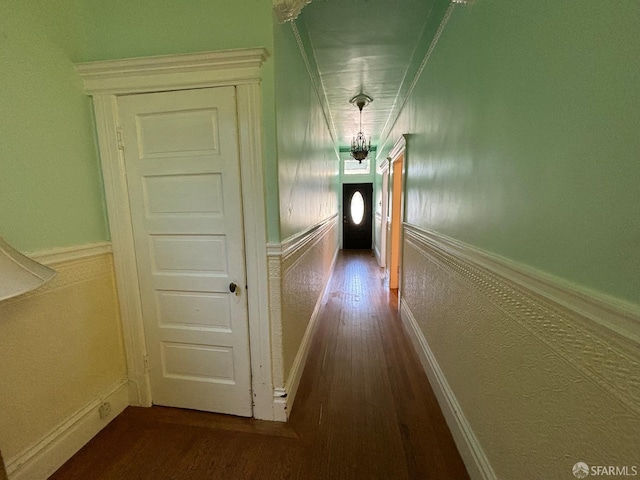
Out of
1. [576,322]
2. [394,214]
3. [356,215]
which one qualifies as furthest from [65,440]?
[356,215]

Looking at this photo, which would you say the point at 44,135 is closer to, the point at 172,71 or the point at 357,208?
the point at 172,71

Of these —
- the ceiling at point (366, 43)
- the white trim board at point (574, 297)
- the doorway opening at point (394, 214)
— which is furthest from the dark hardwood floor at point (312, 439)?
the ceiling at point (366, 43)

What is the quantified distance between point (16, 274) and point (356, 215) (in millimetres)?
7106

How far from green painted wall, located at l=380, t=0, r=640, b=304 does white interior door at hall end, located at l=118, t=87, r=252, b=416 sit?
1310 millimetres

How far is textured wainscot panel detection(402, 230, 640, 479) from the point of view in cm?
65

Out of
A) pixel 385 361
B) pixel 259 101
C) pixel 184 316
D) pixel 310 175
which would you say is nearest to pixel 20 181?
pixel 184 316

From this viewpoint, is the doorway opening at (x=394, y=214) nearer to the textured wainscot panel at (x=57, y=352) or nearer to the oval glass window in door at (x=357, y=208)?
the oval glass window in door at (x=357, y=208)

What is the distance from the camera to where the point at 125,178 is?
5.35 feet

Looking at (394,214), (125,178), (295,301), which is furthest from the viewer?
(394,214)

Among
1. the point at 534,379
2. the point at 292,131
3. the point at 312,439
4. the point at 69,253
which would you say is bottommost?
the point at 312,439

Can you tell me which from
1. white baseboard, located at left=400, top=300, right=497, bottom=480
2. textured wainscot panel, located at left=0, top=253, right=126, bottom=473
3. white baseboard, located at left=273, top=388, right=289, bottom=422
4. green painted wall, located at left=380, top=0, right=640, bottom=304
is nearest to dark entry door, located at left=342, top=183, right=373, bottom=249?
white baseboard, located at left=400, top=300, right=497, bottom=480

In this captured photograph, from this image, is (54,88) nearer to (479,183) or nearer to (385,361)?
(479,183)

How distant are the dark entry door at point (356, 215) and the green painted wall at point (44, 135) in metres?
6.32

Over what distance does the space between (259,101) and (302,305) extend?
1.60 meters
